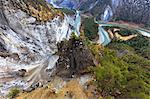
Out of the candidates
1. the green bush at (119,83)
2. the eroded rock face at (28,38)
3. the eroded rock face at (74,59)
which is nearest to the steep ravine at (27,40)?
the eroded rock face at (28,38)

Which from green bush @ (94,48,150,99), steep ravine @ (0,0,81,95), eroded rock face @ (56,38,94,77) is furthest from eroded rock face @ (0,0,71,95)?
green bush @ (94,48,150,99)

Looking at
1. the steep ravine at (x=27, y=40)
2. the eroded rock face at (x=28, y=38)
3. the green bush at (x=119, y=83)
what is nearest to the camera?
the green bush at (x=119, y=83)

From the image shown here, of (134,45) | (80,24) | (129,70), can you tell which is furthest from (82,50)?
(80,24)

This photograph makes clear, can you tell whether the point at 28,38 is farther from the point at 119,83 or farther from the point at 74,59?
the point at 119,83

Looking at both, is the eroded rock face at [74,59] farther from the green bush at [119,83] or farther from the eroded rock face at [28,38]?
the eroded rock face at [28,38]

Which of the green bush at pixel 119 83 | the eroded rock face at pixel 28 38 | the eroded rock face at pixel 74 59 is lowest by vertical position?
the green bush at pixel 119 83

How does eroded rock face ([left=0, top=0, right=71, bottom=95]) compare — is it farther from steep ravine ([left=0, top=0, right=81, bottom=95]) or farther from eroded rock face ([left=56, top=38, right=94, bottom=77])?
eroded rock face ([left=56, top=38, right=94, bottom=77])

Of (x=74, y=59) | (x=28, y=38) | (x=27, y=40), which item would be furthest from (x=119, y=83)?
(x=28, y=38)

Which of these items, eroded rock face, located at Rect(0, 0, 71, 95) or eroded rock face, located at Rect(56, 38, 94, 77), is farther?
eroded rock face, located at Rect(0, 0, 71, 95)
